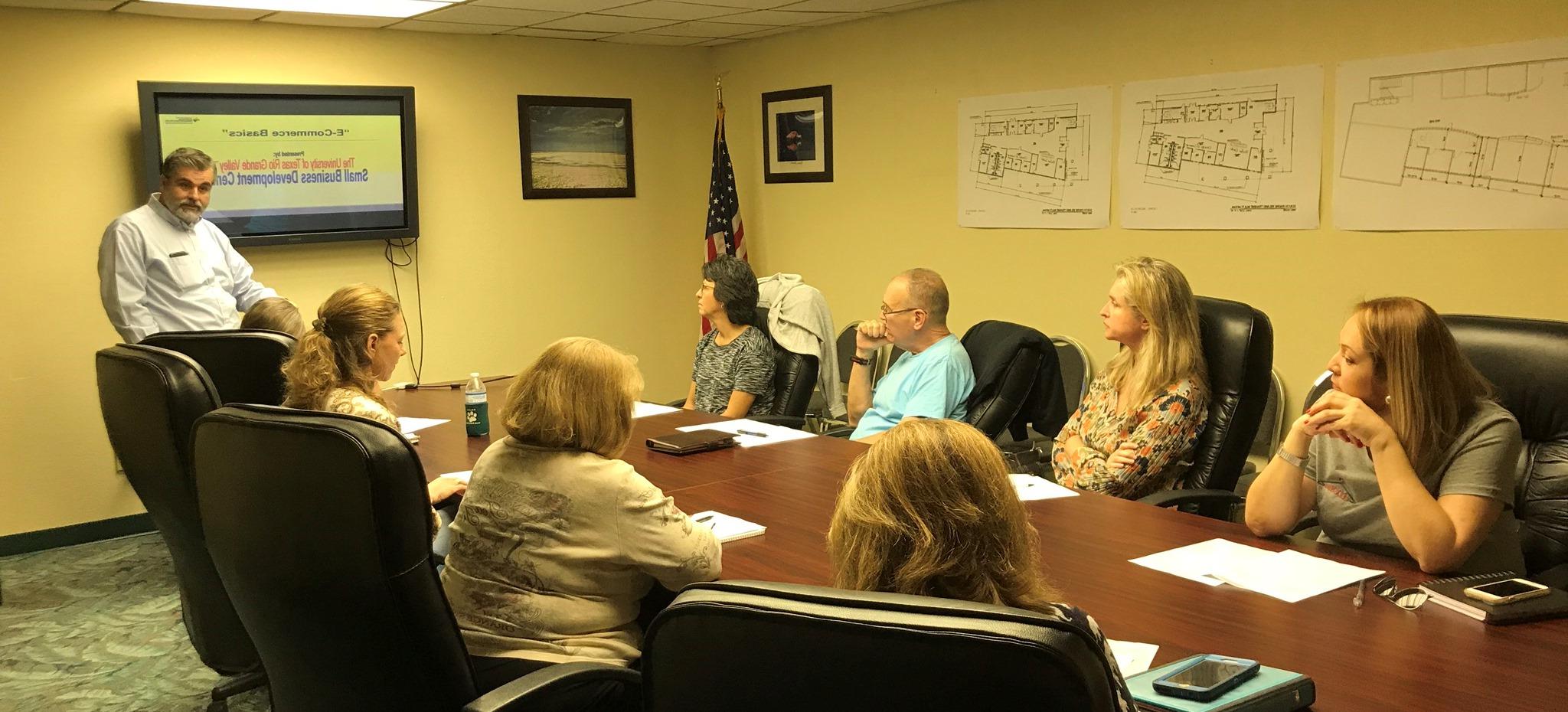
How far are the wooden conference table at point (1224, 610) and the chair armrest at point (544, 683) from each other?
0.37 metres

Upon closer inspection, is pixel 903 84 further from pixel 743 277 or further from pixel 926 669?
pixel 926 669

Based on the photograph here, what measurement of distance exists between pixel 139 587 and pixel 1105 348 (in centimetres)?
389

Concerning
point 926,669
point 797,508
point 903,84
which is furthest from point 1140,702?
point 903,84

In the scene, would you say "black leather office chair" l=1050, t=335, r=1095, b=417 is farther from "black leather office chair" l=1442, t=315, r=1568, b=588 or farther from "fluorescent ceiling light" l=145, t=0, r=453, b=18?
"fluorescent ceiling light" l=145, t=0, r=453, b=18

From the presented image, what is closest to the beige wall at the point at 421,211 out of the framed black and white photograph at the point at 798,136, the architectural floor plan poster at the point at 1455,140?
the framed black and white photograph at the point at 798,136

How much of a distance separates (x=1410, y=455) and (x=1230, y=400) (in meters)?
0.82

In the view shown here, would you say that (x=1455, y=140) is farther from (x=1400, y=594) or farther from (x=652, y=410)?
(x=652, y=410)

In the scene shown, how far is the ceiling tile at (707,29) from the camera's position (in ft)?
19.6

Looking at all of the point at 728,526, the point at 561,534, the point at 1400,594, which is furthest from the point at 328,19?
the point at 1400,594

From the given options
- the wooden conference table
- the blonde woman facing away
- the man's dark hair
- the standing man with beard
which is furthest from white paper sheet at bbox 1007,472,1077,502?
the standing man with beard

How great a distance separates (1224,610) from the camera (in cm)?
196

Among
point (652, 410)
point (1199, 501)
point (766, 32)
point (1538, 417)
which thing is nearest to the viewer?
point (1538, 417)

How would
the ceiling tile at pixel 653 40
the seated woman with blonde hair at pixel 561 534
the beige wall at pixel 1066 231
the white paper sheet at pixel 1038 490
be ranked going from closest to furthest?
the seated woman with blonde hair at pixel 561 534 → the white paper sheet at pixel 1038 490 → the beige wall at pixel 1066 231 → the ceiling tile at pixel 653 40

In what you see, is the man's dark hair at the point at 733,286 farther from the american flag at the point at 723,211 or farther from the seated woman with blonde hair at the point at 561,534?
the seated woman with blonde hair at the point at 561,534
